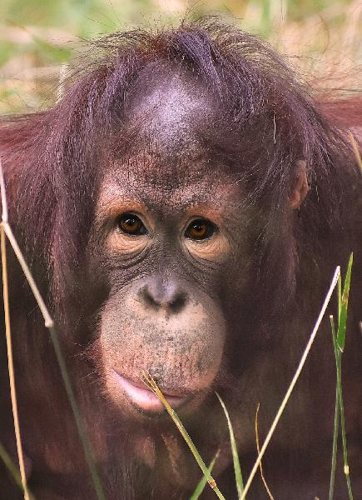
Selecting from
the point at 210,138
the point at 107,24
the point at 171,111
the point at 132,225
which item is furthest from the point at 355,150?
the point at 107,24

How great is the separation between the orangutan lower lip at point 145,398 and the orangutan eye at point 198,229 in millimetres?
438

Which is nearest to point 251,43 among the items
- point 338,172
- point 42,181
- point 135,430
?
point 338,172

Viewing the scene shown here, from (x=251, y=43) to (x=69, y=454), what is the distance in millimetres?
1462

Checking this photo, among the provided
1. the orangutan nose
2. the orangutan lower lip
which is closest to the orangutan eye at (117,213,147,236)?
the orangutan nose

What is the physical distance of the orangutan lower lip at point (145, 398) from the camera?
3.24 meters

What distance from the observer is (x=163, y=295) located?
319cm

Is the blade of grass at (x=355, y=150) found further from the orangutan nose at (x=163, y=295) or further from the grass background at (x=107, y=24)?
the grass background at (x=107, y=24)

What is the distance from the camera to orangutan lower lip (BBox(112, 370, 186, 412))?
127 inches

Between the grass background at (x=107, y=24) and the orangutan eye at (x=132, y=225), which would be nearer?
the orangutan eye at (x=132, y=225)

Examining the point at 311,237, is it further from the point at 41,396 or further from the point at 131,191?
the point at 41,396

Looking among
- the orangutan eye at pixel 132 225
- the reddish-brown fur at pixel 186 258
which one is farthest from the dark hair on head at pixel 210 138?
the orangutan eye at pixel 132 225

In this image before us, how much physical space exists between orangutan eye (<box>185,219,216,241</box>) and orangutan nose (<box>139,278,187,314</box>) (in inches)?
6.9

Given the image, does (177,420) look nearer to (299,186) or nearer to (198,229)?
(198,229)

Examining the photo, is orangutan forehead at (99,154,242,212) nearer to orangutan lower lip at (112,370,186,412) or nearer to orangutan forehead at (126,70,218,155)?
orangutan forehead at (126,70,218,155)
